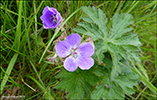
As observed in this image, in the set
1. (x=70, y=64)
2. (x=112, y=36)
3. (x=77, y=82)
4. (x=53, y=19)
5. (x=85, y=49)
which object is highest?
(x=53, y=19)

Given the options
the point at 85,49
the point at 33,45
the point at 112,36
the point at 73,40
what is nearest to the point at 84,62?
the point at 85,49

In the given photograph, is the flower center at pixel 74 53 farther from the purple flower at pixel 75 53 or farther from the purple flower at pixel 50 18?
the purple flower at pixel 50 18

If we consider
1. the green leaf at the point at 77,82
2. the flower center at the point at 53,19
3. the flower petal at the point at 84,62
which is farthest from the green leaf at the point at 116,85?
the flower center at the point at 53,19

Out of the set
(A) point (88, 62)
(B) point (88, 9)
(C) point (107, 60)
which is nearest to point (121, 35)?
(C) point (107, 60)

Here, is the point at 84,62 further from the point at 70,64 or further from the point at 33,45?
the point at 33,45

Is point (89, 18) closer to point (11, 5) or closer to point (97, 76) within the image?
point (97, 76)

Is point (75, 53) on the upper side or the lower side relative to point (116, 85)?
upper
